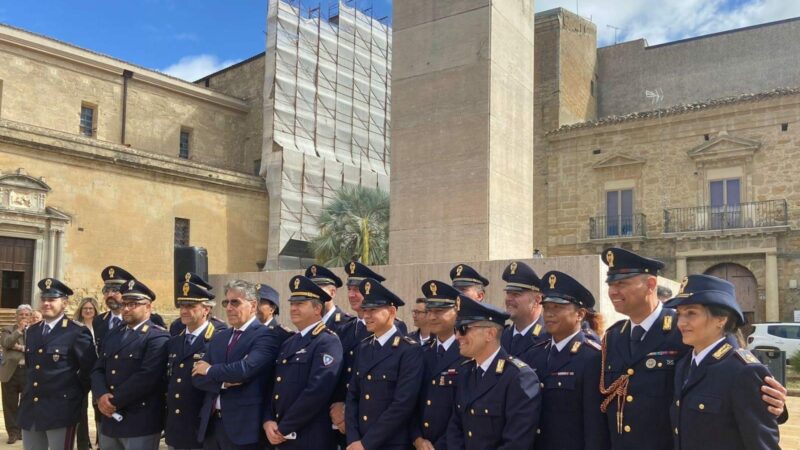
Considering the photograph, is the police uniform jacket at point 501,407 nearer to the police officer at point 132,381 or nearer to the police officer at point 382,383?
the police officer at point 382,383

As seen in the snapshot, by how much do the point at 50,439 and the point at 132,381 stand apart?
949mm

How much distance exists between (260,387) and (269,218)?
2230 cm

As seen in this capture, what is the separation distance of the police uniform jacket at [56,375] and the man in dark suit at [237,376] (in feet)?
4.02

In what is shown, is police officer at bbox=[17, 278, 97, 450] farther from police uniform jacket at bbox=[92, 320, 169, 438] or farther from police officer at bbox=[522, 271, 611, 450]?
police officer at bbox=[522, 271, 611, 450]

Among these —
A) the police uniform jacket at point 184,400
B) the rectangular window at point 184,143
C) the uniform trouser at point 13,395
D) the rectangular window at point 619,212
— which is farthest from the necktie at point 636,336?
the rectangular window at point 184,143

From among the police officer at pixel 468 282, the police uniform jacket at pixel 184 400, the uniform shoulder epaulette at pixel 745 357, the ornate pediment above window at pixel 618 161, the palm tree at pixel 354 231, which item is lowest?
the police uniform jacket at pixel 184 400

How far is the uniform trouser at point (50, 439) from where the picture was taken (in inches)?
206

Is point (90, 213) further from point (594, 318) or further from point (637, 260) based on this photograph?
point (637, 260)

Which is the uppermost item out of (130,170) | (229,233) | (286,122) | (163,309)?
(286,122)

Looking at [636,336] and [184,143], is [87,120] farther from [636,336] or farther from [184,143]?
[636,336]

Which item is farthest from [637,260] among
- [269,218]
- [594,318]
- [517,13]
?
[269,218]

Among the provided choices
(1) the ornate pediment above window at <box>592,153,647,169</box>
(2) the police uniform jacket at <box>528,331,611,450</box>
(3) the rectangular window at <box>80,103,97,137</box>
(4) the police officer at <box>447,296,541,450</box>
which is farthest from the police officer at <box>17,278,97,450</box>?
(1) the ornate pediment above window at <box>592,153,647,169</box>

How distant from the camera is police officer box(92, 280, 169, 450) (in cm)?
484

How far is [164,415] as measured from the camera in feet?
16.7
